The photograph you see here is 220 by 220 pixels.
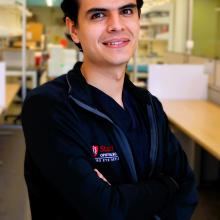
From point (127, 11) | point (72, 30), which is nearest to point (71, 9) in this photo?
point (72, 30)

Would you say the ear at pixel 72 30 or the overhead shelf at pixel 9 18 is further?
the overhead shelf at pixel 9 18

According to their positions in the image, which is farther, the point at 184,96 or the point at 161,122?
the point at 184,96

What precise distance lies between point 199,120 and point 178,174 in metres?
1.86

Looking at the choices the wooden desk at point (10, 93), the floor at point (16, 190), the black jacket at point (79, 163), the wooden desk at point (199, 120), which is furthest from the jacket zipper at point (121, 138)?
the wooden desk at point (10, 93)

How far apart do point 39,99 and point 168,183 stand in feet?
1.55

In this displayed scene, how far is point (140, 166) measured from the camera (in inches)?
45.7

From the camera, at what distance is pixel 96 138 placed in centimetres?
110

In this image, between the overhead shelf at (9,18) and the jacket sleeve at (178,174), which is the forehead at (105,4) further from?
the overhead shelf at (9,18)

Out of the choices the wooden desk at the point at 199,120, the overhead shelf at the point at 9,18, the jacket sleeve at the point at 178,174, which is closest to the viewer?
the jacket sleeve at the point at 178,174

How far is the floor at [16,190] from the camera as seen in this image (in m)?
2.57

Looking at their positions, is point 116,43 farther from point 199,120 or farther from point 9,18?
point 9,18

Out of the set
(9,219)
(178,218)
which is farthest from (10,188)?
(178,218)

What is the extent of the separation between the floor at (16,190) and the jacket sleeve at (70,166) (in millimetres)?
1475

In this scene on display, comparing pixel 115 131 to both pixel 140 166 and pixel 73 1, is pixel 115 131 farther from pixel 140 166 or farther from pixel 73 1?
pixel 73 1
